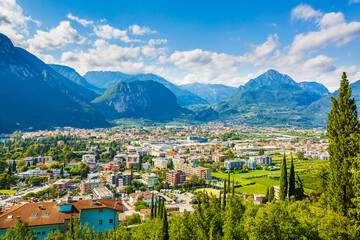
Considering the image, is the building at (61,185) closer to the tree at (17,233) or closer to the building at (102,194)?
the building at (102,194)

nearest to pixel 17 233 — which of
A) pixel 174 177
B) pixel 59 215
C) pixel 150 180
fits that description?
pixel 59 215

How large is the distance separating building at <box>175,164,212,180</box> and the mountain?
10175 cm

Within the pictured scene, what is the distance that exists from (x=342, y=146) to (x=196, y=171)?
4342 cm

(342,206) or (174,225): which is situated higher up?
(342,206)

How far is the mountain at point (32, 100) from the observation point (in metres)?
139

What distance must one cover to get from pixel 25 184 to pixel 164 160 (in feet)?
104

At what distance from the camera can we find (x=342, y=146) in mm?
13055

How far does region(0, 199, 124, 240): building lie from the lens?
52.6 feet

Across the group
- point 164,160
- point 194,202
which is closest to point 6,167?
point 164,160

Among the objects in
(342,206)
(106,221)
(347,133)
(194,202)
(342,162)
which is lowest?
(194,202)

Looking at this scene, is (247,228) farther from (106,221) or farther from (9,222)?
(9,222)

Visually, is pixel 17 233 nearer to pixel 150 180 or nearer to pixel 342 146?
pixel 342 146

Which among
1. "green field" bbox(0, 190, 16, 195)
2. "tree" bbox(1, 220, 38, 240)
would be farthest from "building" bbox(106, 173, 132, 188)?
"tree" bbox(1, 220, 38, 240)

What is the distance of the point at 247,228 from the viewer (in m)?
11.9
